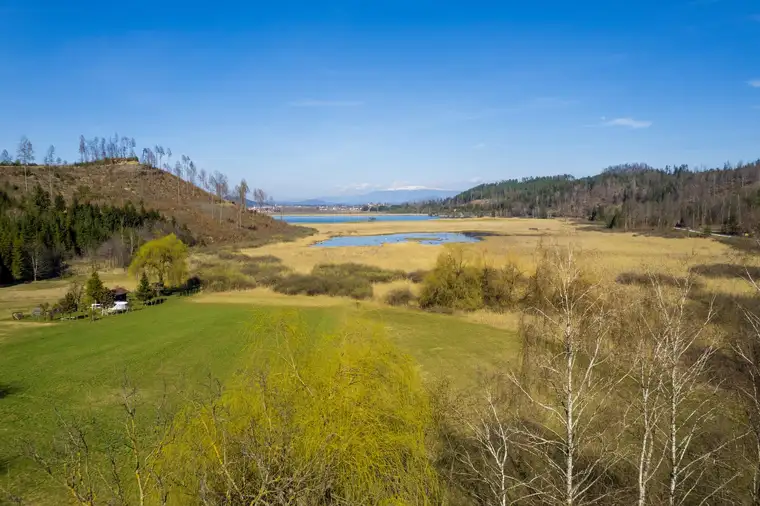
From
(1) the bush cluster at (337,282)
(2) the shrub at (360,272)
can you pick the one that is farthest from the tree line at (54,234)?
(2) the shrub at (360,272)

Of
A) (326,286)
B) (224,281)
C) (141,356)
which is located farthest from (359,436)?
(224,281)

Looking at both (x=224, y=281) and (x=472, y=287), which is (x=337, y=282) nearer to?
(x=224, y=281)

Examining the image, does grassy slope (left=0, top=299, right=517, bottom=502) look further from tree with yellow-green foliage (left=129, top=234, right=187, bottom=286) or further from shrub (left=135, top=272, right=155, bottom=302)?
tree with yellow-green foliage (left=129, top=234, right=187, bottom=286)

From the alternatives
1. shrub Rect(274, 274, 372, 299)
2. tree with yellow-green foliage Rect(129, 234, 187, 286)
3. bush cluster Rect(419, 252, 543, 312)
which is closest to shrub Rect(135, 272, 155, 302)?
tree with yellow-green foliage Rect(129, 234, 187, 286)

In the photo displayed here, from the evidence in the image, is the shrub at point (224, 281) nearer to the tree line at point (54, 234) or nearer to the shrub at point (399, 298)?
the shrub at point (399, 298)

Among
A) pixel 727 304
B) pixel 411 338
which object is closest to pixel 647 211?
pixel 727 304

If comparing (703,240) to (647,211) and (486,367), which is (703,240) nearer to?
(647,211)
